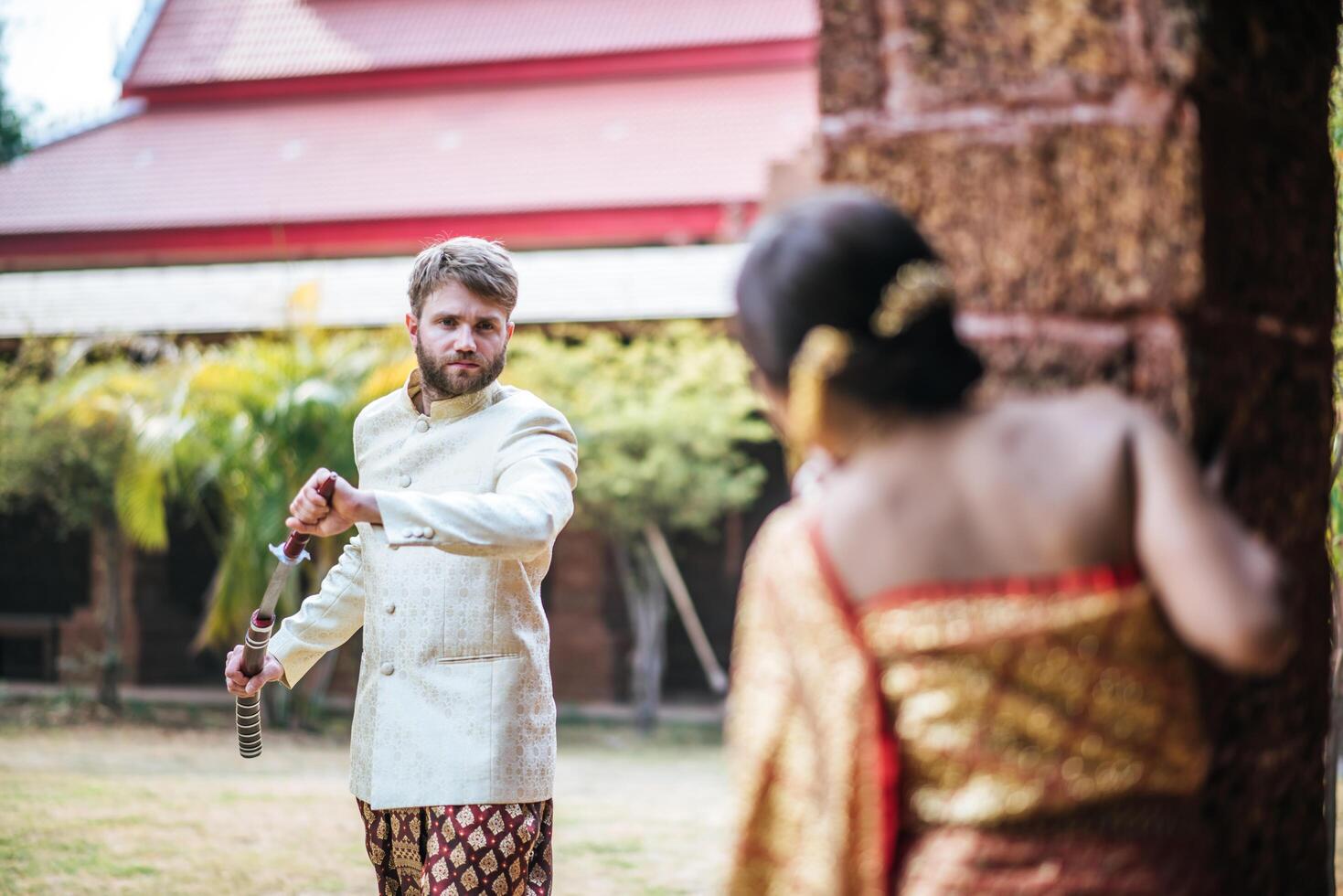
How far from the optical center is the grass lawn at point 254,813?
6.41 metres

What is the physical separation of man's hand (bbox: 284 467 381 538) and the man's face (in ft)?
1.52

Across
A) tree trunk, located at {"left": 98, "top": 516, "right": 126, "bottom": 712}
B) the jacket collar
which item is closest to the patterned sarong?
the jacket collar

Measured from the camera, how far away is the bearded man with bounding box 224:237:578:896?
Result: 282 centimetres

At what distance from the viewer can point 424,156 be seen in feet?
50.3

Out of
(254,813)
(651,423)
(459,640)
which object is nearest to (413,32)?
(651,423)

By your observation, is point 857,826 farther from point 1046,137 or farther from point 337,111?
point 337,111

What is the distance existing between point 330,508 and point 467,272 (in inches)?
24.8

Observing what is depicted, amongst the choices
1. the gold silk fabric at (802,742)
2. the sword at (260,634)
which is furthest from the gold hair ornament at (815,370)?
the sword at (260,634)

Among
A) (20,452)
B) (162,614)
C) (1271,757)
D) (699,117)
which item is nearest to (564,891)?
(1271,757)

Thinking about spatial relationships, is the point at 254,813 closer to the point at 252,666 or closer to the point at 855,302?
the point at 252,666

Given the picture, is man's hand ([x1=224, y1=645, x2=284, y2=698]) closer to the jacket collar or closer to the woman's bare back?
the jacket collar

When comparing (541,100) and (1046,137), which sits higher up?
(541,100)

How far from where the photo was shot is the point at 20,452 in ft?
37.2

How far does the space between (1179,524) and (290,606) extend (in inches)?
395
